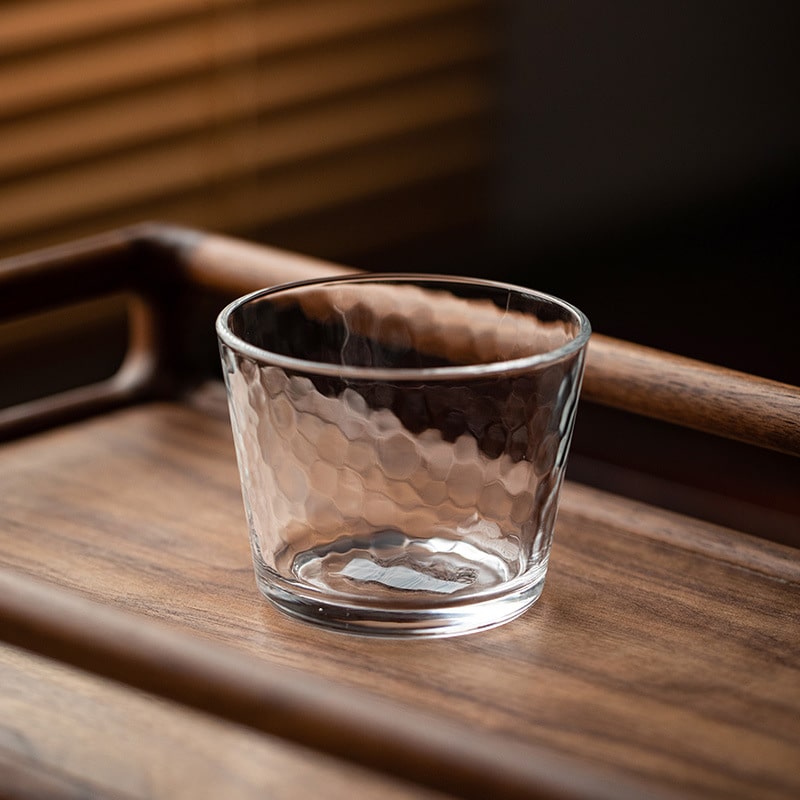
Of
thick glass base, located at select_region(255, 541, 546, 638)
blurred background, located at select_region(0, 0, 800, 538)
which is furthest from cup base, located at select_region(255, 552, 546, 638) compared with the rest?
blurred background, located at select_region(0, 0, 800, 538)

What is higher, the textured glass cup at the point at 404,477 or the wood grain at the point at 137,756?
the textured glass cup at the point at 404,477

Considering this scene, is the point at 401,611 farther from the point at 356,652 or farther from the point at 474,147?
the point at 474,147

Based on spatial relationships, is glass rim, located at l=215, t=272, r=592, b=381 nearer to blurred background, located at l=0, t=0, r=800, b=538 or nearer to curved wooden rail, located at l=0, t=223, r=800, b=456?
curved wooden rail, located at l=0, t=223, r=800, b=456

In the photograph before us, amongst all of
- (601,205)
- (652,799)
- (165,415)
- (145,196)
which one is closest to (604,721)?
(652,799)

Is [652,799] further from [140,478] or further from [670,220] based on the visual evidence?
[670,220]

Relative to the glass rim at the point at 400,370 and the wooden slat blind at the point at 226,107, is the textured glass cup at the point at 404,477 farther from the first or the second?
the wooden slat blind at the point at 226,107

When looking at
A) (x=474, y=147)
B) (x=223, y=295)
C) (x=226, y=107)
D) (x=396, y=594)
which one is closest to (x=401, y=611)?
(x=396, y=594)

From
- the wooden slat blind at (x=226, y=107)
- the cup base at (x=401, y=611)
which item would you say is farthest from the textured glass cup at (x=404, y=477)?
the wooden slat blind at (x=226, y=107)
